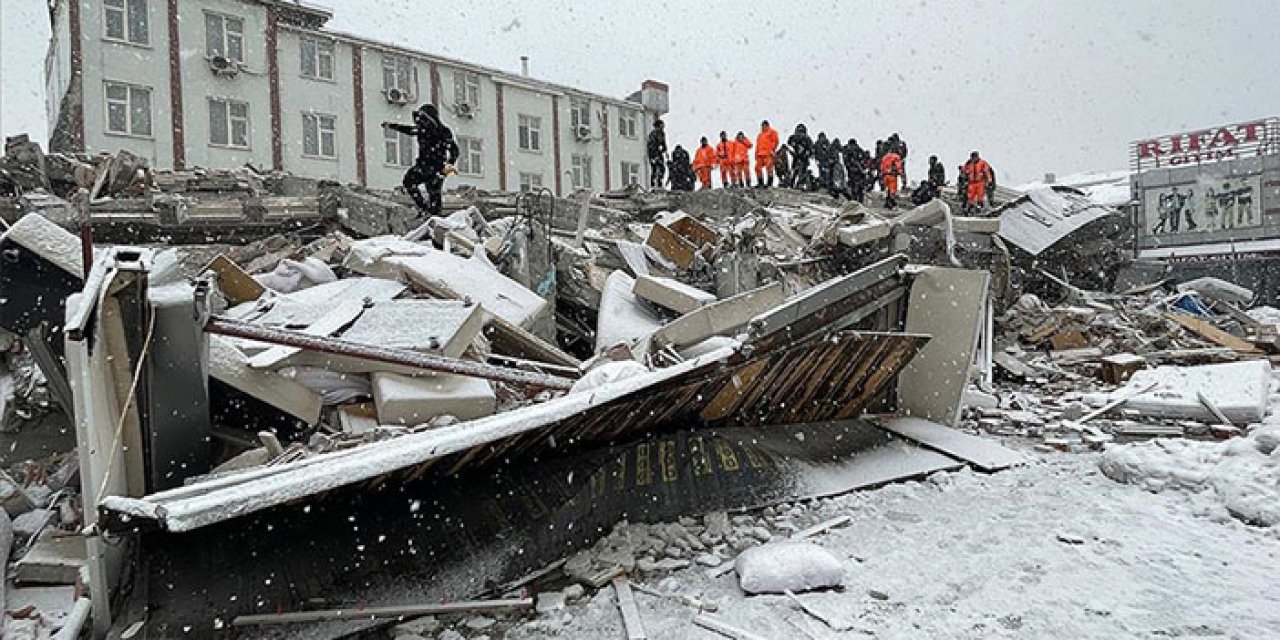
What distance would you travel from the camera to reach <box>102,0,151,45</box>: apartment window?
19.2 metres

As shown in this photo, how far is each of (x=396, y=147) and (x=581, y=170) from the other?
7.85 meters

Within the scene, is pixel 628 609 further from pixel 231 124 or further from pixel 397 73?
pixel 397 73

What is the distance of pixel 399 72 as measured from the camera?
24875mm

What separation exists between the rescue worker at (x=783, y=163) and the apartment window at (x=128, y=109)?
56.3ft

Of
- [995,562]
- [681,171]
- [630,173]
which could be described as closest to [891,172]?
[681,171]

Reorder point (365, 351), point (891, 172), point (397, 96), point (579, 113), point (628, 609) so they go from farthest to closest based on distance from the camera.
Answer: point (579, 113)
point (397, 96)
point (891, 172)
point (365, 351)
point (628, 609)

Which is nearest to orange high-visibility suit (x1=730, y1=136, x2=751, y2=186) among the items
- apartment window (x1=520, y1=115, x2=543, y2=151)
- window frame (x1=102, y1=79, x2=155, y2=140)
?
apartment window (x1=520, y1=115, x2=543, y2=151)

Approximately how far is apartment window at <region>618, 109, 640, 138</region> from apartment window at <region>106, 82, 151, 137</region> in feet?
55.9

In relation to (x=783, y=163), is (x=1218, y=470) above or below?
below

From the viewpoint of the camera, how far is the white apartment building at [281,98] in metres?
19.3

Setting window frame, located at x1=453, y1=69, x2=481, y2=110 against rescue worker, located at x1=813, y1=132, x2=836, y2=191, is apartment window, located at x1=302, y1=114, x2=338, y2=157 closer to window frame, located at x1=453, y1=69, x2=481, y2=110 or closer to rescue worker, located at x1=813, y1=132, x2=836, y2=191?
window frame, located at x1=453, y1=69, x2=481, y2=110

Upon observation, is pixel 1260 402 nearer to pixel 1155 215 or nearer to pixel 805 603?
pixel 805 603

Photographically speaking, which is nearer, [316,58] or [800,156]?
[800,156]

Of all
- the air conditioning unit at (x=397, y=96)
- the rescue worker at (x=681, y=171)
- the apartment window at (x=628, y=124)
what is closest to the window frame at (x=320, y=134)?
the air conditioning unit at (x=397, y=96)
